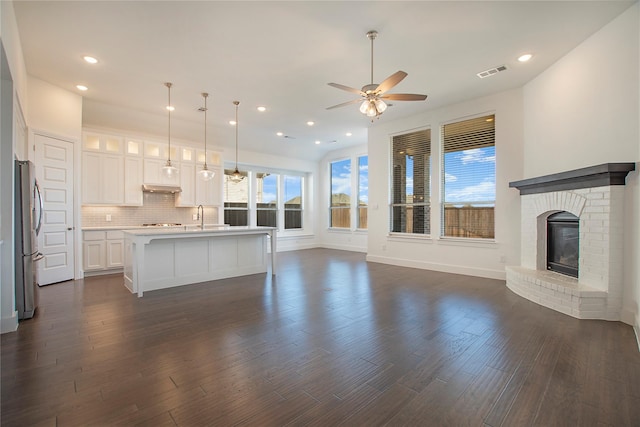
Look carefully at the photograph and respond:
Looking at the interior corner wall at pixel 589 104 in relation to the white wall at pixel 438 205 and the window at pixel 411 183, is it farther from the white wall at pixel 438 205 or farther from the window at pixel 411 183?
the window at pixel 411 183

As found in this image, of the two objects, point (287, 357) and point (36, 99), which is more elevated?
point (36, 99)

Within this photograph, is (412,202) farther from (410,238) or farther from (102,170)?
(102,170)

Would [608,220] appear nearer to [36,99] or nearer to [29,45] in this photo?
[29,45]

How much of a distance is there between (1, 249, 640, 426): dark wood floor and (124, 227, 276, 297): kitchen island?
525 mm

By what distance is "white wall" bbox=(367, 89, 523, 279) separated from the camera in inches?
199

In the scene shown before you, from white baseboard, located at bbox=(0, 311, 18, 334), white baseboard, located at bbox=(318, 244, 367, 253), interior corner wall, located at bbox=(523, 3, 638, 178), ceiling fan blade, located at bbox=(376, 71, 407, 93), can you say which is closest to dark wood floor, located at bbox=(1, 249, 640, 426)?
white baseboard, located at bbox=(0, 311, 18, 334)

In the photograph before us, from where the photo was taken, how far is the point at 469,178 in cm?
564

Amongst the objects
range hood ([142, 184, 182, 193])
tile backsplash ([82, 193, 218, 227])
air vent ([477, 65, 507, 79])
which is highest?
air vent ([477, 65, 507, 79])

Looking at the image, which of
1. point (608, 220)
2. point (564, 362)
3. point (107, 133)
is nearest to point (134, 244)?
point (107, 133)

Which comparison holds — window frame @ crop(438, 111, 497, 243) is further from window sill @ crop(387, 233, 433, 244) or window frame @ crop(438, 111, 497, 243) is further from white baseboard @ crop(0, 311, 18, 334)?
white baseboard @ crop(0, 311, 18, 334)

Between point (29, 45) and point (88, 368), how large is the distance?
13.0ft

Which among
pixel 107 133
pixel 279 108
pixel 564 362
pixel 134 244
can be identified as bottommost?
pixel 564 362

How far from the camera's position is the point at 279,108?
579cm

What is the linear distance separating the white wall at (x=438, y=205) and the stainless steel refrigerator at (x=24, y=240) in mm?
5924
